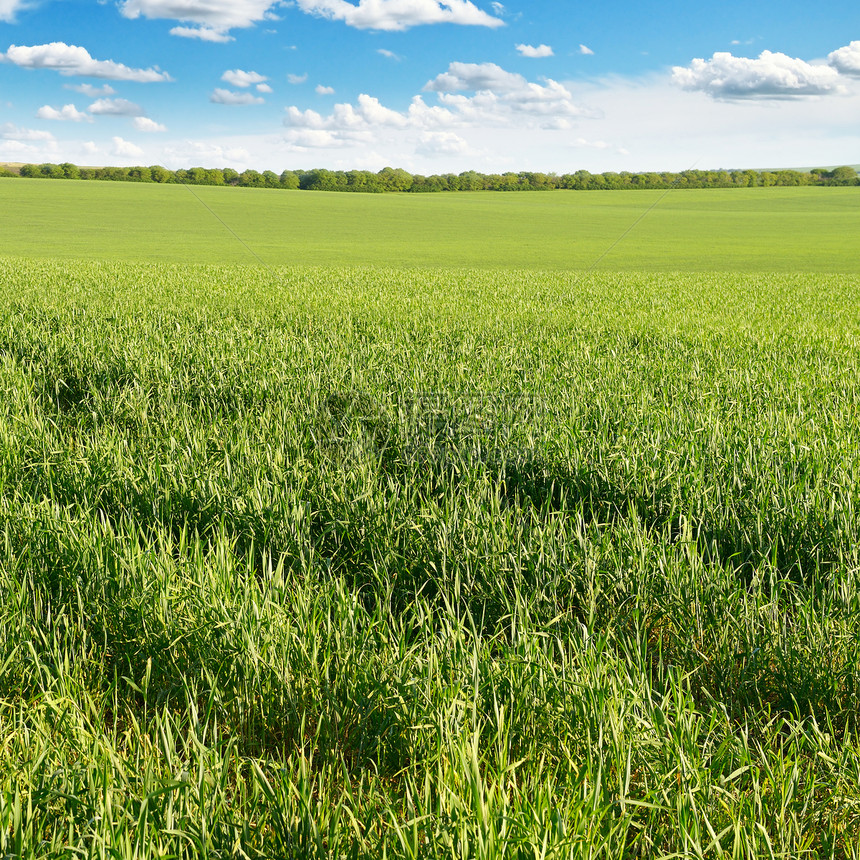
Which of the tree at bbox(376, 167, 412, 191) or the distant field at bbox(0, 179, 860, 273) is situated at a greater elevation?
the tree at bbox(376, 167, 412, 191)

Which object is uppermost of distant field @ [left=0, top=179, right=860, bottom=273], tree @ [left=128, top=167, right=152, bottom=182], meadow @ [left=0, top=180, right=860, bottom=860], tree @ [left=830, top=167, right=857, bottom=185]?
tree @ [left=830, top=167, right=857, bottom=185]

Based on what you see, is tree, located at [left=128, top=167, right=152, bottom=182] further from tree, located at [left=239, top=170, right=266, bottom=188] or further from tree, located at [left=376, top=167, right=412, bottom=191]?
tree, located at [left=376, top=167, right=412, bottom=191]

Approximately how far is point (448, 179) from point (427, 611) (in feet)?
344

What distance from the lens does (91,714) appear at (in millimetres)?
2314

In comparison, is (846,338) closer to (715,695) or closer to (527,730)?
(715,695)

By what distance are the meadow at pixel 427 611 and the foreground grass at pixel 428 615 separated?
2 centimetres

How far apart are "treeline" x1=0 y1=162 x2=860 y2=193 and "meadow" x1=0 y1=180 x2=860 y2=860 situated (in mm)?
88730

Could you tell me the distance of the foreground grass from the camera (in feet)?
5.70

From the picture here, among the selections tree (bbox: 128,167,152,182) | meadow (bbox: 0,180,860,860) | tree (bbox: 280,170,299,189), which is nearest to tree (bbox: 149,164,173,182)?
tree (bbox: 128,167,152,182)

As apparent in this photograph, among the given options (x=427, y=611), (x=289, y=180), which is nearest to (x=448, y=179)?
(x=289, y=180)

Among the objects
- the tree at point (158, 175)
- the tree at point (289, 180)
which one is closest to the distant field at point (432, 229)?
the tree at point (158, 175)

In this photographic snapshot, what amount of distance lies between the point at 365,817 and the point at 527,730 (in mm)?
569

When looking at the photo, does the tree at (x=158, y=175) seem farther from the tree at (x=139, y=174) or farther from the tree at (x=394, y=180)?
the tree at (x=394, y=180)

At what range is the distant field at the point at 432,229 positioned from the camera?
34969 millimetres
